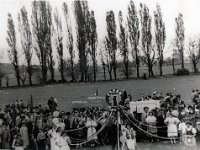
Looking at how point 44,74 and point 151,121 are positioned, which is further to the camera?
point 44,74

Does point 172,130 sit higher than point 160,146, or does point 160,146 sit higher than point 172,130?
point 172,130

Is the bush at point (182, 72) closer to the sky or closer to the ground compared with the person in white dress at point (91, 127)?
closer to the sky

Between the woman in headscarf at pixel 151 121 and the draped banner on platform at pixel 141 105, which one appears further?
the draped banner on platform at pixel 141 105

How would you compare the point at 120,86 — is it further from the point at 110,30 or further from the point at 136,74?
the point at 110,30

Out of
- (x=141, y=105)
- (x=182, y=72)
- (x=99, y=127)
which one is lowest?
(x=99, y=127)

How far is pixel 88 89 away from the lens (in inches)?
861

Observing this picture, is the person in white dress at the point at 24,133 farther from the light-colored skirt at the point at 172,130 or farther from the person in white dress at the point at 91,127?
the light-colored skirt at the point at 172,130

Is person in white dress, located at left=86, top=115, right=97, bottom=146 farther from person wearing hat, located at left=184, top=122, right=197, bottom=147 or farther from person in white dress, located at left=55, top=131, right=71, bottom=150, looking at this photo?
person wearing hat, located at left=184, top=122, right=197, bottom=147

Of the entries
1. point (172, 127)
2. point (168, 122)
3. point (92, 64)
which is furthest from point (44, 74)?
point (172, 127)

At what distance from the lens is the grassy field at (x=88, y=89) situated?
21672mm

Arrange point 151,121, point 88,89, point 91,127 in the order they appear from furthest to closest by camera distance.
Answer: point 88,89, point 151,121, point 91,127

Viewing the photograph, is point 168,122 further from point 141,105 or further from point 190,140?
point 141,105

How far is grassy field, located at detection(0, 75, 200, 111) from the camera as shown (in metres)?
21.7

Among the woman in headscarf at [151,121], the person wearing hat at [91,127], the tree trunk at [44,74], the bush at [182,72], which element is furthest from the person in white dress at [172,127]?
the bush at [182,72]
